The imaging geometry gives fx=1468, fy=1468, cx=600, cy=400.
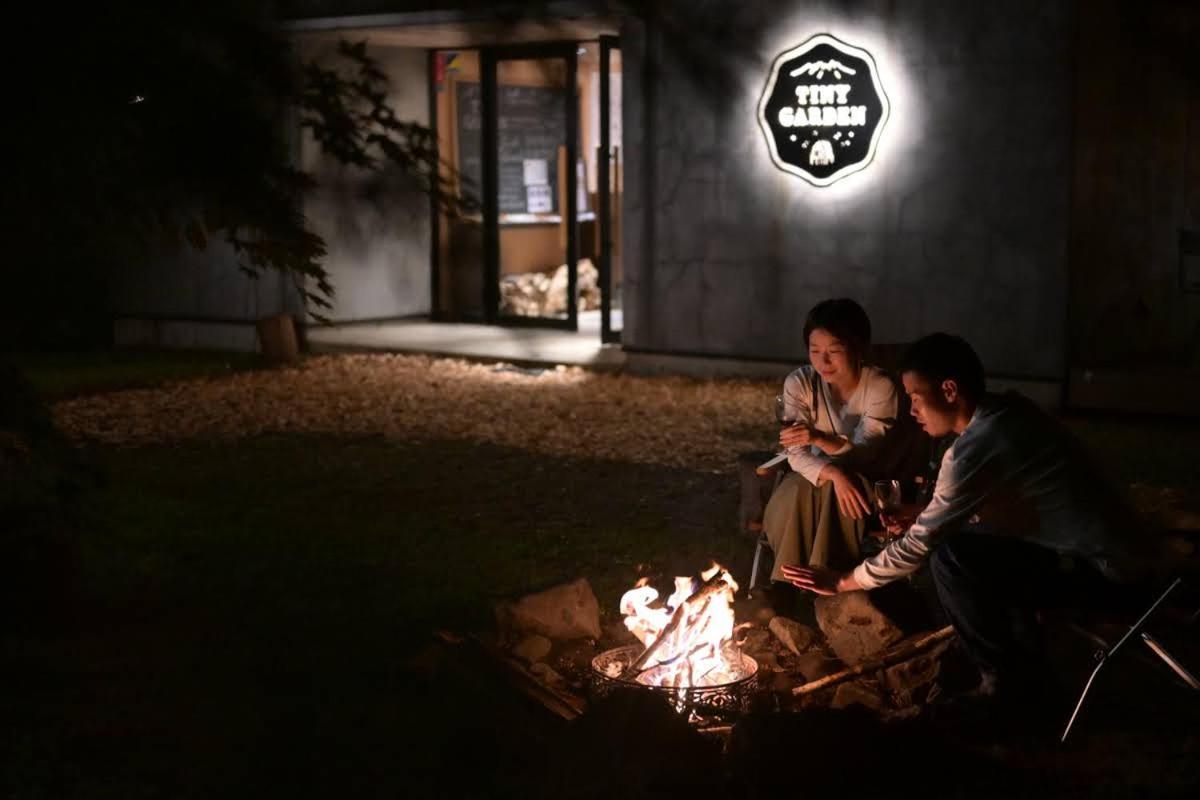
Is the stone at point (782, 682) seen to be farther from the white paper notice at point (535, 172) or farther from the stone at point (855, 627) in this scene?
the white paper notice at point (535, 172)

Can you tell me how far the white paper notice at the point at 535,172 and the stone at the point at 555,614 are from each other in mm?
10638

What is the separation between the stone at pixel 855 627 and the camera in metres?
5.04

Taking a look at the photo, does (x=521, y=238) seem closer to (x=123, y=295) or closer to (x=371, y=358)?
(x=371, y=358)

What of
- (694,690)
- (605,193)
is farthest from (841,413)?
(605,193)

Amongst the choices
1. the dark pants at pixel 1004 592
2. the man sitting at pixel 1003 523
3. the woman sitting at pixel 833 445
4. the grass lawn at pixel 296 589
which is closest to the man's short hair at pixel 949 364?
the man sitting at pixel 1003 523

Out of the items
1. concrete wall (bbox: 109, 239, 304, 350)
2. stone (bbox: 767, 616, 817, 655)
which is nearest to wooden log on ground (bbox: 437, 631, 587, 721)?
stone (bbox: 767, 616, 817, 655)

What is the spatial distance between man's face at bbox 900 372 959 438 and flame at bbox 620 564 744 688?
0.96m

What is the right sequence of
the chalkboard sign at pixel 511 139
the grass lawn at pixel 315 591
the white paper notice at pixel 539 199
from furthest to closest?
the white paper notice at pixel 539 199
the chalkboard sign at pixel 511 139
the grass lawn at pixel 315 591

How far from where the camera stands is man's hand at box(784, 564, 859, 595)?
4945 millimetres

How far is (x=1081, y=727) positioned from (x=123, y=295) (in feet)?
43.9

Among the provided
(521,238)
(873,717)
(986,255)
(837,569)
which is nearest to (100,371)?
(521,238)

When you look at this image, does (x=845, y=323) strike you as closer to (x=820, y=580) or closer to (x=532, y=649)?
(x=820, y=580)

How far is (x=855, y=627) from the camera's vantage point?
511 centimetres

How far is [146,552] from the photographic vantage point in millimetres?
6996
